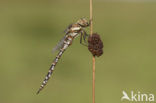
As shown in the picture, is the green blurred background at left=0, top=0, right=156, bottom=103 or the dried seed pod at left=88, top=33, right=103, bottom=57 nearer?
the dried seed pod at left=88, top=33, right=103, bottom=57

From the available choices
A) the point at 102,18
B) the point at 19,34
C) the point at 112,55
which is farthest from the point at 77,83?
the point at 102,18

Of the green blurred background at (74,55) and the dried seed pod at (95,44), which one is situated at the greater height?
the dried seed pod at (95,44)

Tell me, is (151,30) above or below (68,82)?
above

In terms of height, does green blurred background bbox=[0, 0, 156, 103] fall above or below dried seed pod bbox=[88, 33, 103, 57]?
below

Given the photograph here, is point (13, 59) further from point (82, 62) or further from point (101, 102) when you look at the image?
point (101, 102)

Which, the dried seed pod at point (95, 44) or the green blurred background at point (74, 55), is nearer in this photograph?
the dried seed pod at point (95, 44)

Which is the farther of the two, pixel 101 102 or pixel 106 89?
pixel 106 89

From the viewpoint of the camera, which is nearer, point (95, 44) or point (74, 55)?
point (95, 44)

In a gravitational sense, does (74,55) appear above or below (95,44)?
below
